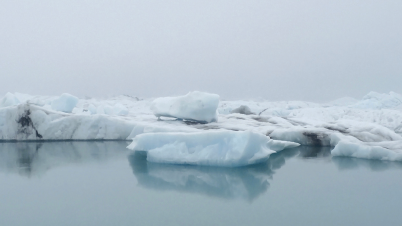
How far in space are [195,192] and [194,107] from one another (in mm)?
5198

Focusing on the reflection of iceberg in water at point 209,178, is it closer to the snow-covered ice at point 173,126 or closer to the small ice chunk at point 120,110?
the snow-covered ice at point 173,126

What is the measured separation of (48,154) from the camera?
24.8 ft

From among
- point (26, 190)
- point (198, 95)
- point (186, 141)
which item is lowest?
point (26, 190)

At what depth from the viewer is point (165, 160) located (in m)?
6.10

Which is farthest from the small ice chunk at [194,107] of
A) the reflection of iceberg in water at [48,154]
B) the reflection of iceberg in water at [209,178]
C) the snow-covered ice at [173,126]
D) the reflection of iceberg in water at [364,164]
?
the reflection of iceberg in water at [364,164]

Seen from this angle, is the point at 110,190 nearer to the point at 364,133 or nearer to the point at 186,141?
the point at 186,141

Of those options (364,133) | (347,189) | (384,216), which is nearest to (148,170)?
(347,189)

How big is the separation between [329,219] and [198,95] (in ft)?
21.3

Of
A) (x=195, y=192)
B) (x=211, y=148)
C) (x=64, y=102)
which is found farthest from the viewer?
(x=64, y=102)

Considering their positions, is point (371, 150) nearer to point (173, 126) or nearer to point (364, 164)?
point (364, 164)

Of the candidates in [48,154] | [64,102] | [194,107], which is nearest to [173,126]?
[194,107]

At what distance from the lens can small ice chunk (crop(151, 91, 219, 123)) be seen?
9.34m

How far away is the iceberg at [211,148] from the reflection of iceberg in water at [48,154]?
1.71 metres

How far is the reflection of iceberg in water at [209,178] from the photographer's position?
4.41m
